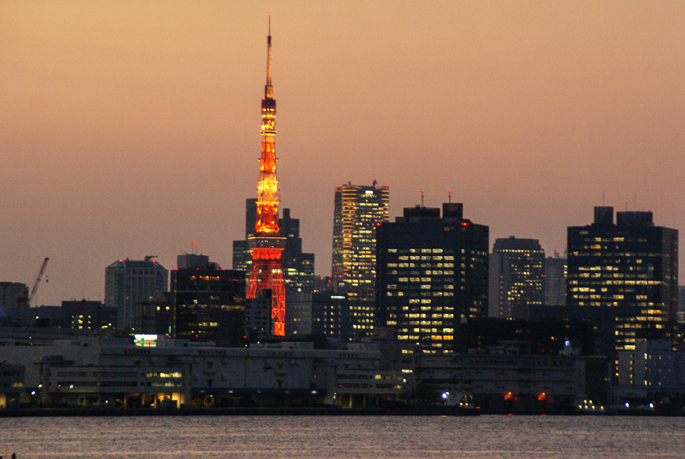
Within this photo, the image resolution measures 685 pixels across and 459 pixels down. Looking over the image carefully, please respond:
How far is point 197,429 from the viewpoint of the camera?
185 meters

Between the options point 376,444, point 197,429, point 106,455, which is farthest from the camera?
point 197,429

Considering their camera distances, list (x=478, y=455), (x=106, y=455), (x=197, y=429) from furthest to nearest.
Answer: (x=197, y=429) < (x=478, y=455) < (x=106, y=455)

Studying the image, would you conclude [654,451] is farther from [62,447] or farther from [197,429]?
[62,447]

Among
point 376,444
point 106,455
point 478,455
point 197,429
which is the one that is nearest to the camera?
point 106,455

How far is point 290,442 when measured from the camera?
16662 centimetres

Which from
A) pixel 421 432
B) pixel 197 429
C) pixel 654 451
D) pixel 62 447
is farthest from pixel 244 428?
pixel 654 451

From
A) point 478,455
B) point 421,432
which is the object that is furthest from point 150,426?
point 478,455

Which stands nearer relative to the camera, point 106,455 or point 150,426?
point 106,455

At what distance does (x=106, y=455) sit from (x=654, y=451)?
215 feet

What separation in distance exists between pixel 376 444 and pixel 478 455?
48.5 ft

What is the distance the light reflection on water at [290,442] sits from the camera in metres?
152

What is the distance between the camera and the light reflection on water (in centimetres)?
15150

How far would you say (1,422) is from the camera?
190375 millimetres

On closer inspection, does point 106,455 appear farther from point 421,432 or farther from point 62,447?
point 421,432
